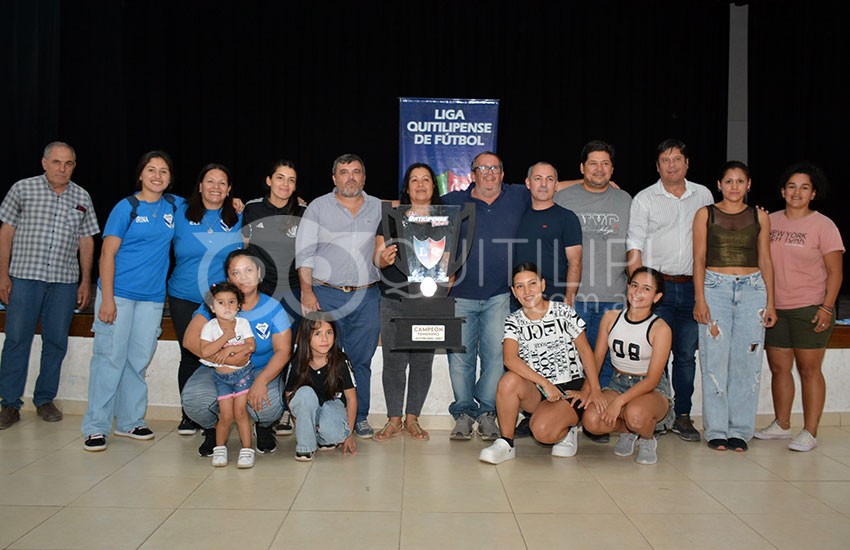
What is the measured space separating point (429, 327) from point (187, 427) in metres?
1.34

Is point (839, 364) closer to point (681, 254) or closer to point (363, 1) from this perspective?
point (681, 254)

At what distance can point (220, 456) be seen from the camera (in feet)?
9.68

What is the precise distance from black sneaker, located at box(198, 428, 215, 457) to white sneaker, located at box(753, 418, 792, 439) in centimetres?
259

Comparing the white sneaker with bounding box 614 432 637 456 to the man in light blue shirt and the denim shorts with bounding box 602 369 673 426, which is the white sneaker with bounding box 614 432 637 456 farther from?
the man in light blue shirt

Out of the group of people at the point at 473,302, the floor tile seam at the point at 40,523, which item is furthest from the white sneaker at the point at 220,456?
the floor tile seam at the point at 40,523

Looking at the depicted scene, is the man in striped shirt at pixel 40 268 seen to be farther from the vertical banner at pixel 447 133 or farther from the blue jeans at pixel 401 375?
the vertical banner at pixel 447 133

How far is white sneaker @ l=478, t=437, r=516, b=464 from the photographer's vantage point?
118 inches

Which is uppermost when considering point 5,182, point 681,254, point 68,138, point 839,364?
point 68,138

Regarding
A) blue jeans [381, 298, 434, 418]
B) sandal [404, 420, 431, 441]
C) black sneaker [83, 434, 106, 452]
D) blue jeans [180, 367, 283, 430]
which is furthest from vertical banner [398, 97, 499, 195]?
black sneaker [83, 434, 106, 452]

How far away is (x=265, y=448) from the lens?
125 inches

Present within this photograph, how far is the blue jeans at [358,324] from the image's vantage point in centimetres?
339

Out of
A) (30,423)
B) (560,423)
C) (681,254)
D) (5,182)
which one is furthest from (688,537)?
(5,182)

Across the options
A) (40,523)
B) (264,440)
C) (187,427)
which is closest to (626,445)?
(264,440)

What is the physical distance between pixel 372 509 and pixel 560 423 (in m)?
1.02
